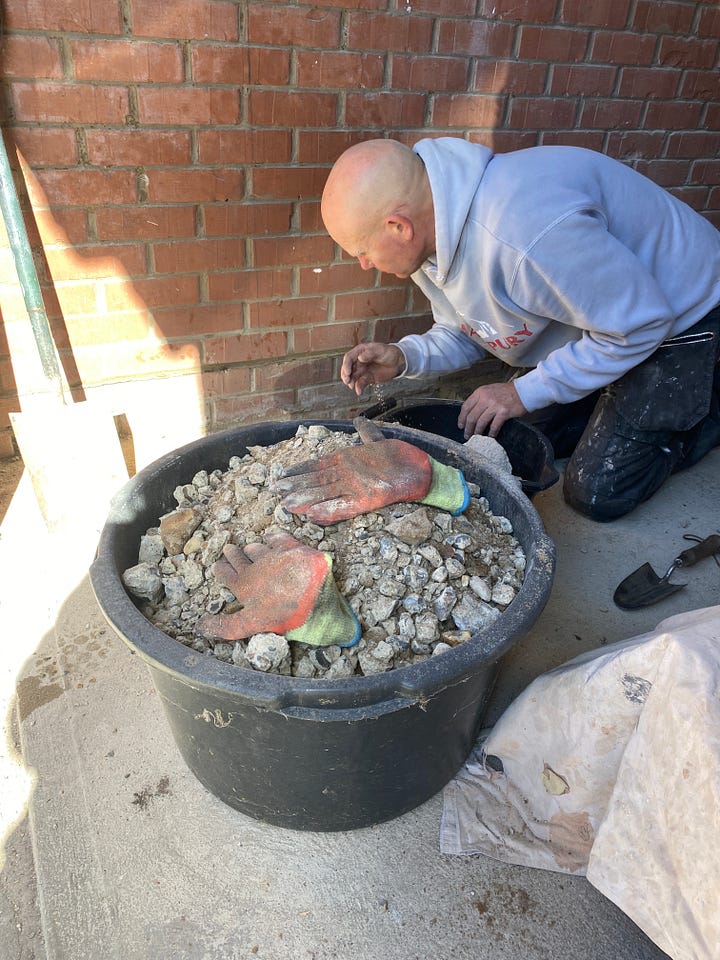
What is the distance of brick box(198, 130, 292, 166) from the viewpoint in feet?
6.77

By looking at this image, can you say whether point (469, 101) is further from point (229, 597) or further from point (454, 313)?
point (229, 597)

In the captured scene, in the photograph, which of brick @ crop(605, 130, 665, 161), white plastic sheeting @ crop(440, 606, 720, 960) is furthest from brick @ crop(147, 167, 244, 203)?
white plastic sheeting @ crop(440, 606, 720, 960)

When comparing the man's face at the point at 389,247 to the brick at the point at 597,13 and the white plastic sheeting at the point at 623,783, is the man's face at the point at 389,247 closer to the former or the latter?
the white plastic sheeting at the point at 623,783

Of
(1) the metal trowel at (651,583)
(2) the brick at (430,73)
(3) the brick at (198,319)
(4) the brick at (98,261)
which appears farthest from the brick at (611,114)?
(4) the brick at (98,261)

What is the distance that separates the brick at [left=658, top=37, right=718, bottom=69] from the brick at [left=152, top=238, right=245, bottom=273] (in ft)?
6.23

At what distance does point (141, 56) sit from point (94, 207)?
0.43m

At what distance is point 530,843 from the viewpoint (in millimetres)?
1416

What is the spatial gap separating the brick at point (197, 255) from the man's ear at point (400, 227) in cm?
74

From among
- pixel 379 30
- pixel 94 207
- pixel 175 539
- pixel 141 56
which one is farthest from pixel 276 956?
pixel 379 30

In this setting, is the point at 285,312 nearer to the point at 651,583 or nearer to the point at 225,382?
the point at 225,382

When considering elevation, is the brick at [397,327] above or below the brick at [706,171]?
below

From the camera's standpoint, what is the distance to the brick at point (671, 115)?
110 inches

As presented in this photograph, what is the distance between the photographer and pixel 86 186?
6.48 ft

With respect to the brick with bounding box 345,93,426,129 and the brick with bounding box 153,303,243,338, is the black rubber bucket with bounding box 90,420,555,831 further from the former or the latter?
the brick with bounding box 345,93,426,129
